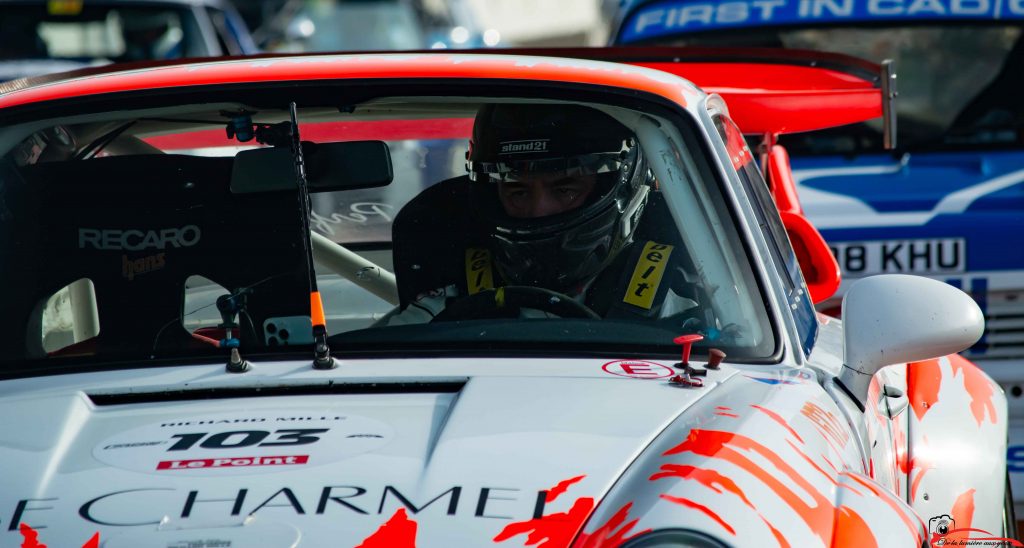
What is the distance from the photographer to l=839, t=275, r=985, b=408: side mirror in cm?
266

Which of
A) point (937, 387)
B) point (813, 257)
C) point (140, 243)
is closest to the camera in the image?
point (140, 243)

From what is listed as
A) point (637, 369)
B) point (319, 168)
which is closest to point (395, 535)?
point (637, 369)

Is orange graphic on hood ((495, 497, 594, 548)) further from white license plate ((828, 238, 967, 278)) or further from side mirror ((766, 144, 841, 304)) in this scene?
white license plate ((828, 238, 967, 278))

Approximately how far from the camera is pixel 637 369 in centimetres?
264

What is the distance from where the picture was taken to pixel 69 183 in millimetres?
3113

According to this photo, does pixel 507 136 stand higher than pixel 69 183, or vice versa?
pixel 507 136

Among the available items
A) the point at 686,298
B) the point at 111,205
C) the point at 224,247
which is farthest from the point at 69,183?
the point at 686,298

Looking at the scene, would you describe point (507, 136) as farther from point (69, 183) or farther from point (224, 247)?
point (69, 183)

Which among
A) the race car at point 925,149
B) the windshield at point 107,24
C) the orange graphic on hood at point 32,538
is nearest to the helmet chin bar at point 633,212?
the orange graphic on hood at point 32,538

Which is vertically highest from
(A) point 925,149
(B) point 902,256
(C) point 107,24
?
(C) point 107,24

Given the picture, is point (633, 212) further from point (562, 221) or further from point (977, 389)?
point (977, 389)

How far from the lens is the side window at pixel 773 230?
3006 mm

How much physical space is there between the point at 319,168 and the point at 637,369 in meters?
0.79

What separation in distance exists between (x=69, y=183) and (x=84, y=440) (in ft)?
2.88
